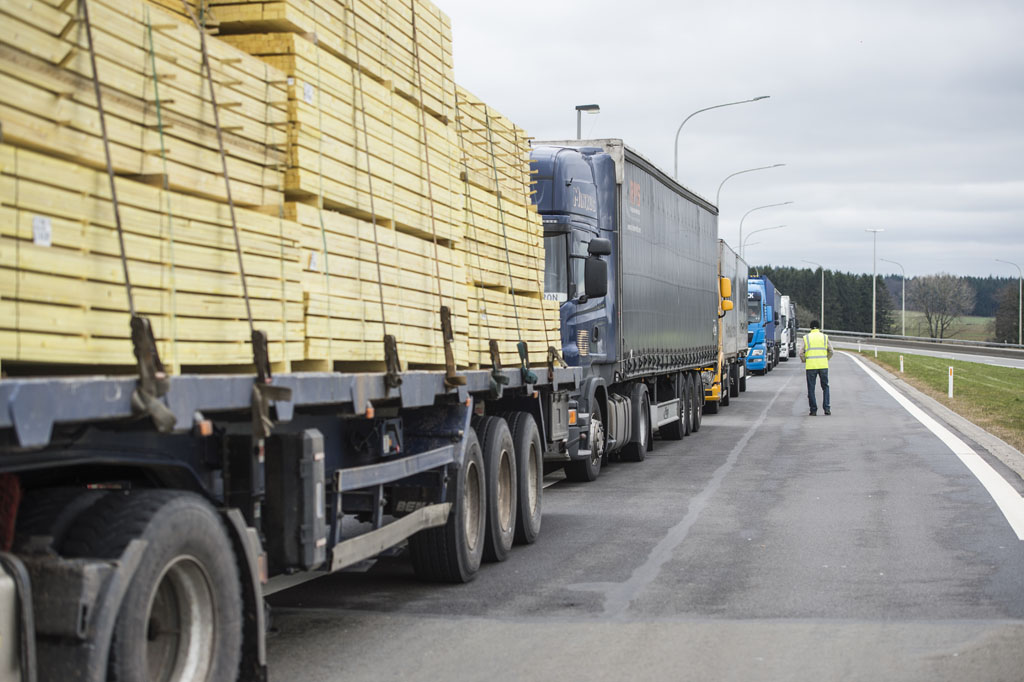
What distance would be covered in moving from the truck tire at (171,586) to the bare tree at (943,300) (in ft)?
525

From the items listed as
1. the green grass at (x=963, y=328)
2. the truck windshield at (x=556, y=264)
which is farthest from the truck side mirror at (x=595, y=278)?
the green grass at (x=963, y=328)

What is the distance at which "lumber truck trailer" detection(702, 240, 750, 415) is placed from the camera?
27.9 metres

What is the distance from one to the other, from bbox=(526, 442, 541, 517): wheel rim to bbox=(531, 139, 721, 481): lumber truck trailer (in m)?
2.72

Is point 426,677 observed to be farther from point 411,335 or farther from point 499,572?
point 499,572

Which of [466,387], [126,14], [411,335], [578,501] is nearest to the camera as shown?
[126,14]

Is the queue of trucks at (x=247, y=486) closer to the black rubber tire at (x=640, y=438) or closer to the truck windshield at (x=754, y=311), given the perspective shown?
the black rubber tire at (x=640, y=438)

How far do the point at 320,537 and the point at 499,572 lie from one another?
3402 mm

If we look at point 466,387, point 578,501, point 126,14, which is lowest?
point 578,501

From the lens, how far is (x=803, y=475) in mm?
15727

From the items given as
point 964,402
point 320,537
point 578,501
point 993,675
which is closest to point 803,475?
point 578,501

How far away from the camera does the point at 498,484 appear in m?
9.70

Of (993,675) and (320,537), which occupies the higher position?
(320,537)

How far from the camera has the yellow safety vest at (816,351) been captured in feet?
91.7

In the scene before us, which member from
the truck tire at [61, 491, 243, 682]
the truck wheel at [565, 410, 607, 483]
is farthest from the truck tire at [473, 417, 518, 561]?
the truck wheel at [565, 410, 607, 483]
